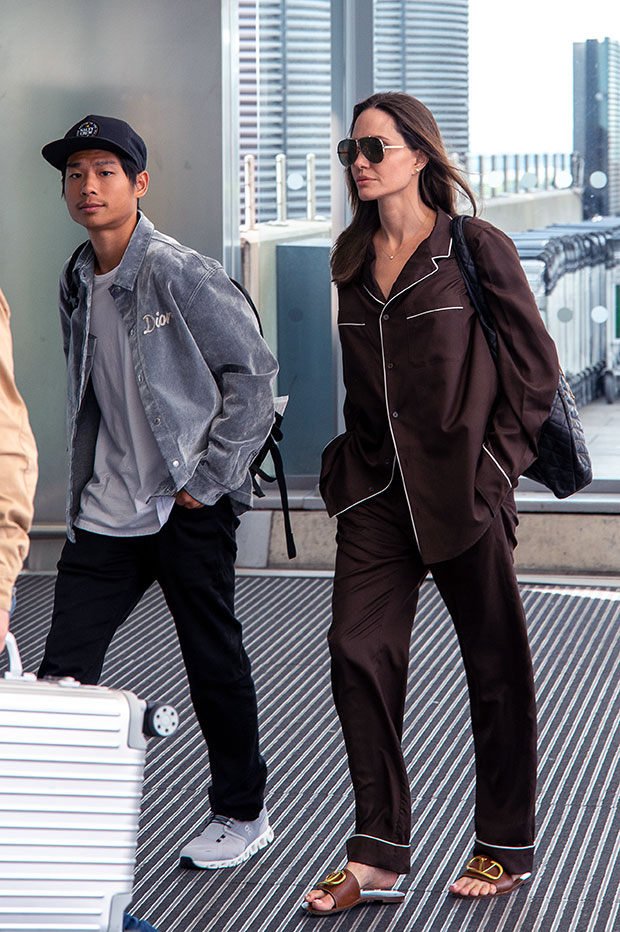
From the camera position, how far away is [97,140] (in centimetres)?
327

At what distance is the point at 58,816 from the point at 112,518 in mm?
1325

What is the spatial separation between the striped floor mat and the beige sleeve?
154 centimetres

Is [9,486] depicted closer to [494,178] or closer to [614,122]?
[494,178]

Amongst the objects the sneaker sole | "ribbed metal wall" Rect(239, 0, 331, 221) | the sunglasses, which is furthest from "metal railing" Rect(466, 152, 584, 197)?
the sneaker sole

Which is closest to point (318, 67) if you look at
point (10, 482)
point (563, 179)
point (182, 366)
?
point (563, 179)

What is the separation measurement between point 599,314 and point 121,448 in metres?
4.33

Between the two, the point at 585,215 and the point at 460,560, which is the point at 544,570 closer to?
the point at 585,215

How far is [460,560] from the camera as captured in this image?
10.9 feet

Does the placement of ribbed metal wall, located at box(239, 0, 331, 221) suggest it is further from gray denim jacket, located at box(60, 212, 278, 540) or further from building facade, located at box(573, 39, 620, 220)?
gray denim jacket, located at box(60, 212, 278, 540)

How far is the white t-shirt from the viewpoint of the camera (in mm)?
3348

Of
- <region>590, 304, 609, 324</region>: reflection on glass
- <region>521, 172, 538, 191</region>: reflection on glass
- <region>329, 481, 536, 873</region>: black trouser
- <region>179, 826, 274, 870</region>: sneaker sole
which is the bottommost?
<region>179, 826, 274, 870</region>: sneaker sole

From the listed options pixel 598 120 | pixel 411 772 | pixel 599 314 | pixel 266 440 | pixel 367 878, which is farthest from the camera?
pixel 599 314

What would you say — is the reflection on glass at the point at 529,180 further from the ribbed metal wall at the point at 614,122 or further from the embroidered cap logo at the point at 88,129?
the embroidered cap logo at the point at 88,129

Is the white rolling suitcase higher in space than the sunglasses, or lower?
lower
